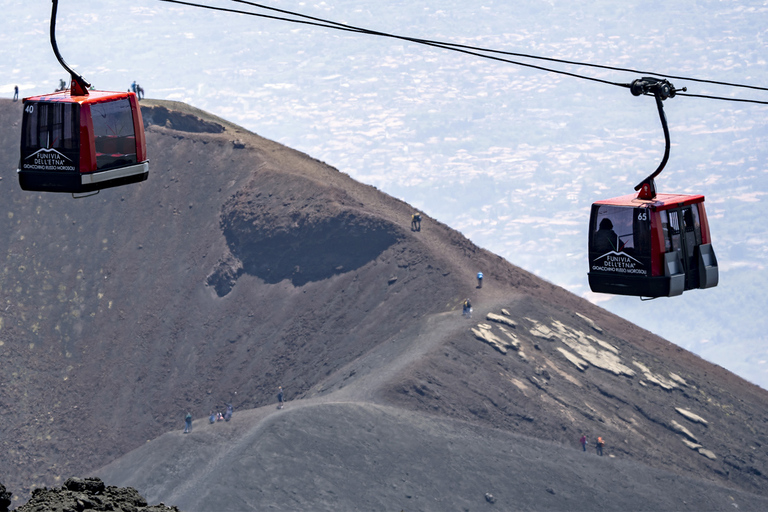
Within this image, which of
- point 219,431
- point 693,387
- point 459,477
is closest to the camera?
point 459,477

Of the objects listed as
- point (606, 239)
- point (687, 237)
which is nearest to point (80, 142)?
point (606, 239)

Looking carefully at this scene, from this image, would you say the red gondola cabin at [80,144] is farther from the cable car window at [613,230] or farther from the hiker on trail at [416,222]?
the hiker on trail at [416,222]

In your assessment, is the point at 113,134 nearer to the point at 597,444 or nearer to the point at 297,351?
the point at 597,444

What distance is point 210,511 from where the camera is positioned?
3822 cm

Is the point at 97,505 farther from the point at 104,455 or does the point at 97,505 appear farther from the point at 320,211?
the point at 320,211

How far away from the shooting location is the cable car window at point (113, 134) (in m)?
19.0

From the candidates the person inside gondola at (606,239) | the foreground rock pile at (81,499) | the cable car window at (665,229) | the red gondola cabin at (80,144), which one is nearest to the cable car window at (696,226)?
the cable car window at (665,229)

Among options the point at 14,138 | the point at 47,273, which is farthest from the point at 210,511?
the point at 14,138

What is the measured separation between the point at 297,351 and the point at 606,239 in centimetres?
4183

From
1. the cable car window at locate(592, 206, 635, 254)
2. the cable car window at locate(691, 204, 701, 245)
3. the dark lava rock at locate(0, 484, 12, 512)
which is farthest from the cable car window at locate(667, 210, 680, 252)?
the dark lava rock at locate(0, 484, 12, 512)

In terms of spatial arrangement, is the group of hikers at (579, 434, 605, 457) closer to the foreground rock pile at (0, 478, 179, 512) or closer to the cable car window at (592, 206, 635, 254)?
the cable car window at (592, 206, 635, 254)

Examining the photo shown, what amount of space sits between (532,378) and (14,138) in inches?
1905

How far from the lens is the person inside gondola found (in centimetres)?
1947

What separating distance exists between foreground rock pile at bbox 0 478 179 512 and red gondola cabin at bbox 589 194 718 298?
9.49 m
